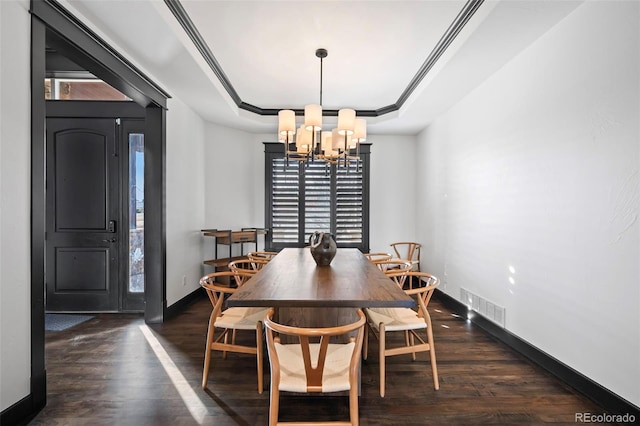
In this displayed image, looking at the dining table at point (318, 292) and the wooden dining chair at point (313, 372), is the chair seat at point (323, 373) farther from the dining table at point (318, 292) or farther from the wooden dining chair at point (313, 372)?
the dining table at point (318, 292)

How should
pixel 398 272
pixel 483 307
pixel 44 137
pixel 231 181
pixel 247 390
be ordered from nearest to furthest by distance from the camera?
pixel 44 137 → pixel 247 390 → pixel 398 272 → pixel 483 307 → pixel 231 181

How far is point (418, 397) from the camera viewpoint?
2051 millimetres

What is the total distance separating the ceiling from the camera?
221 cm

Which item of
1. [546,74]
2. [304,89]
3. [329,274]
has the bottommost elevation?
[329,274]

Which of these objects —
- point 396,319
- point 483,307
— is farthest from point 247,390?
point 483,307

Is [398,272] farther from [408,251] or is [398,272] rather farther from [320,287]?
[408,251]

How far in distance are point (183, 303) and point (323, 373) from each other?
3037 mm

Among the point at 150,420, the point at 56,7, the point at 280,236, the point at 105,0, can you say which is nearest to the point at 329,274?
the point at 150,420

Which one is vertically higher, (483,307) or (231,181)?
(231,181)

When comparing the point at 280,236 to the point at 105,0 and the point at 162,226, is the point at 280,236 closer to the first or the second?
the point at 162,226

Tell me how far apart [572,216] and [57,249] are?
522cm

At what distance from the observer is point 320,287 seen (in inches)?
76.7

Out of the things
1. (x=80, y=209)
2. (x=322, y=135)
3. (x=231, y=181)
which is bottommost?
(x=80, y=209)

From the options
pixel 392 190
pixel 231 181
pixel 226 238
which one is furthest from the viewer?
pixel 392 190
